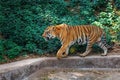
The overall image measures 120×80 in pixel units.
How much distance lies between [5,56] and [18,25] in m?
1.31

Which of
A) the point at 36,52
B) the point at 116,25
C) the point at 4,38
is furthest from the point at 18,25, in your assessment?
the point at 116,25

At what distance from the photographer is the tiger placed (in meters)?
7.98

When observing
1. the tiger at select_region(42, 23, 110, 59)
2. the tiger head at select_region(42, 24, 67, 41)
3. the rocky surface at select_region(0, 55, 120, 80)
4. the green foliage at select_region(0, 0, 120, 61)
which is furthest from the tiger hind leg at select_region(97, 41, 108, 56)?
the tiger head at select_region(42, 24, 67, 41)

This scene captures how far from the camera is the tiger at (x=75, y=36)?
26.2 feet

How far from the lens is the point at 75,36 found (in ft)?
A: 26.6

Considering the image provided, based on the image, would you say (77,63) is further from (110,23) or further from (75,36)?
(110,23)

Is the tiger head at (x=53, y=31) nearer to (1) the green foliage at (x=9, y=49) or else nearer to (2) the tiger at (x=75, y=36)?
(2) the tiger at (x=75, y=36)

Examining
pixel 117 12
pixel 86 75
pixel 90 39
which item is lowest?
pixel 86 75

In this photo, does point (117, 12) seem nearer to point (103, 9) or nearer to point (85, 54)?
point (103, 9)

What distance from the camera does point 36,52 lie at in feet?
27.6

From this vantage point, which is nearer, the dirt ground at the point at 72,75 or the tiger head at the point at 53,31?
the dirt ground at the point at 72,75

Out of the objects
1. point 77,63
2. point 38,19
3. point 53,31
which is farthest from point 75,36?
point 38,19

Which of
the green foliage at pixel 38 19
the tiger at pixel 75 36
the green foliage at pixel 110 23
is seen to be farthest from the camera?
the green foliage at pixel 110 23

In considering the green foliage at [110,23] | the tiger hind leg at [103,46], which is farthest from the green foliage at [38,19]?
the tiger hind leg at [103,46]
